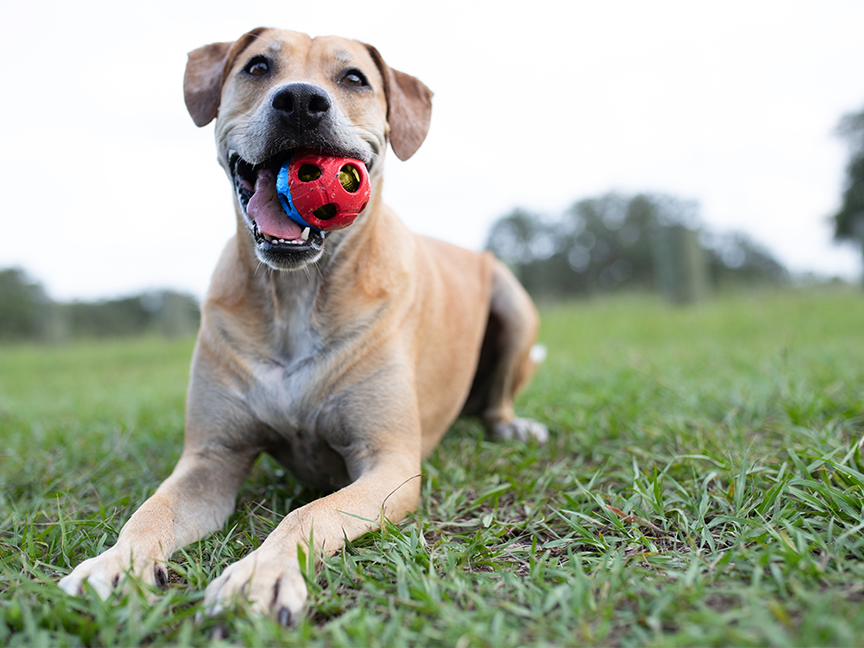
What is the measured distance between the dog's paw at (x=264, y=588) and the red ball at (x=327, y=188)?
3.91 ft

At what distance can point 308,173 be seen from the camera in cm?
225

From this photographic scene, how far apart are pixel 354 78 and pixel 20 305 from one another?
23.3 meters

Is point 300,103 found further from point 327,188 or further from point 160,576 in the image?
point 160,576

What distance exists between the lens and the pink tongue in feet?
7.48

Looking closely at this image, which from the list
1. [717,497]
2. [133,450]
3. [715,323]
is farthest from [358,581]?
[715,323]

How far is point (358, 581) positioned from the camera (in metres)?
1.61

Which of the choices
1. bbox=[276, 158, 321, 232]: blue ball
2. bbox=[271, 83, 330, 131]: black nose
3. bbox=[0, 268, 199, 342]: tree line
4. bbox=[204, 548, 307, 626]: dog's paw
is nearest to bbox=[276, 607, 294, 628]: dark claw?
bbox=[204, 548, 307, 626]: dog's paw

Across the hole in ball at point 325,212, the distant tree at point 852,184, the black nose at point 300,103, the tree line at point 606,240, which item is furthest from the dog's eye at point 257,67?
the distant tree at point 852,184

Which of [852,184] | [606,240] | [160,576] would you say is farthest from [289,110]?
[852,184]

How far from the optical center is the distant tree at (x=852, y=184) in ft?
115

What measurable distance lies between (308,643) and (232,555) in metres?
0.68

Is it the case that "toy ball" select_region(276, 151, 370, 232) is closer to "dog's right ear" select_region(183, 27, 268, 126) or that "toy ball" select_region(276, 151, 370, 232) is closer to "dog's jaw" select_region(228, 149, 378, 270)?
"dog's jaw" select_region(228, 149, 378, 270)

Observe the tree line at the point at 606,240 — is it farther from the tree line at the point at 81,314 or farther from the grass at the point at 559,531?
the grass at the point at 559,531

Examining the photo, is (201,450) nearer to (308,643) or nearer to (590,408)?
(308,643)
